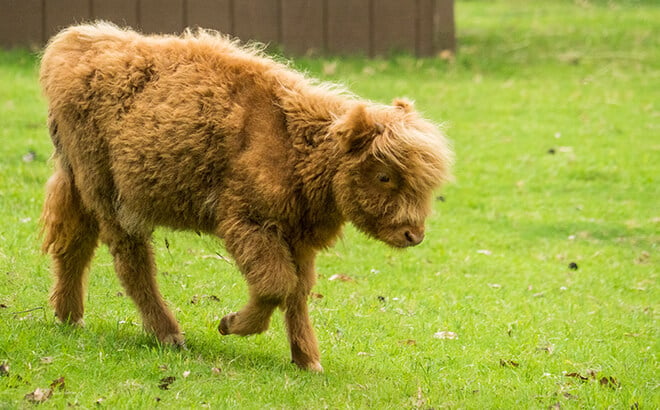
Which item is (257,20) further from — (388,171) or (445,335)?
(388,171)

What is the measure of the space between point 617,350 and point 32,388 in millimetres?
4124

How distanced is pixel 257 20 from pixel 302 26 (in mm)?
752

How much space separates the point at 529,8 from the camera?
74.9 ft

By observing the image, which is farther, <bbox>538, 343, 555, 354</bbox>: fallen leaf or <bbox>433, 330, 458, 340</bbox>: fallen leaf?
<bbox>433, 330, 458, 340</bbox>: fallen leaf

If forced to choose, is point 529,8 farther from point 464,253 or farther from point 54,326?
point 54,326

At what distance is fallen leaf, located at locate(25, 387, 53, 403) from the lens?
17.4 feet

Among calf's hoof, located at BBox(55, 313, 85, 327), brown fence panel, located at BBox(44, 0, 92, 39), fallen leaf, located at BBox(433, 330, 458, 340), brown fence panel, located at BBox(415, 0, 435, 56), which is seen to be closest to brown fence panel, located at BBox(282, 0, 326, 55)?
brown fence panel, located at BBox(415, 0, 435, 56)

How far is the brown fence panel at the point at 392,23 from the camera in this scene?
1703 centimetres

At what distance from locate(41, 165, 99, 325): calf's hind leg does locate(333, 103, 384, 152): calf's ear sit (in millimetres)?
1855

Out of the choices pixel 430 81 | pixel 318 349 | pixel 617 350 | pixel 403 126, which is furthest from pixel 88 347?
pixel 430 81

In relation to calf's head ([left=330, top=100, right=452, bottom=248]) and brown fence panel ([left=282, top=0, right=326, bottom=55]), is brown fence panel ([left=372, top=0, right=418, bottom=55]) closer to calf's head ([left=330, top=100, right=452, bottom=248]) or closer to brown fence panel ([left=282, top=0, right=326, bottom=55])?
brown fence panel ([left=282, top=0, right=326, bottom=55])

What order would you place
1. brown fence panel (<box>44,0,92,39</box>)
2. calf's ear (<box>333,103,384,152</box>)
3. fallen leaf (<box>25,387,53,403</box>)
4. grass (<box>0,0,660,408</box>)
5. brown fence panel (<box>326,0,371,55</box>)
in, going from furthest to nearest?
brown fence panel (<box>326,0,371,55</box>) → brown fence panel (<box>44,0,92,39</box>) → grass (<box>0,0,660,408</box>) → calf's ear (<box>333,103,384,152</box>) → fallen leaf (<box>25,387,53,403</box>)

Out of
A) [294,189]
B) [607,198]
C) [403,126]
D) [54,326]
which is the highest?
[403,126]

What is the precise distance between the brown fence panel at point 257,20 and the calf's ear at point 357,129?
10807 millimetres
